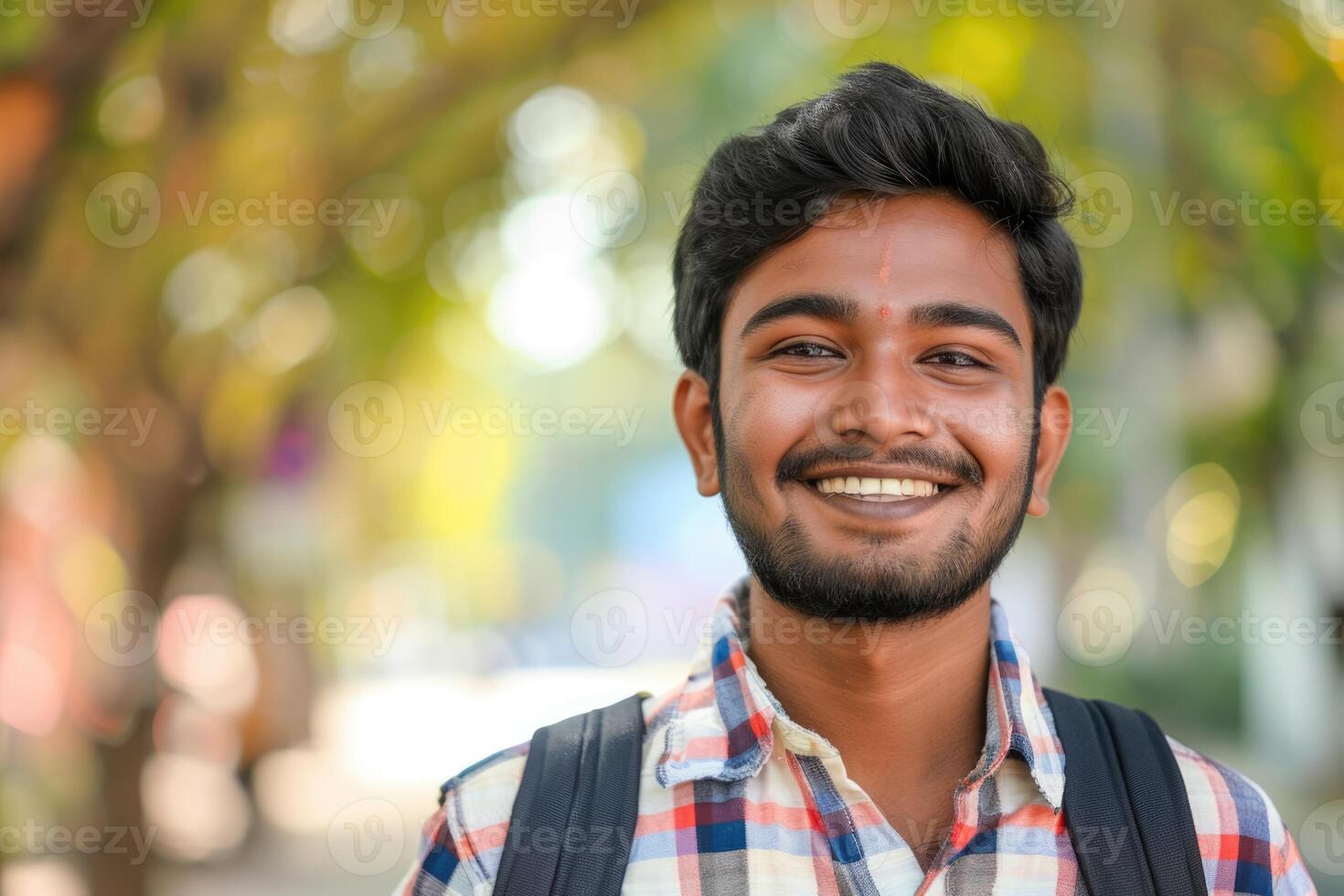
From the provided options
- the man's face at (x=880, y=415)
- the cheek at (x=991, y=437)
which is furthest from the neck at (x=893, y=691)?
the cheek at (x=991, y=437)

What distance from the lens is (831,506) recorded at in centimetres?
222

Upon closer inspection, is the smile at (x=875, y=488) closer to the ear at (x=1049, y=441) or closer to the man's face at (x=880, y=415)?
the man's face at (x=880, y=415)

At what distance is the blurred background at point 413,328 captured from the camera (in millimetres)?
5777

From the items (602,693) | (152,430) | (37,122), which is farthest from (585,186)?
(602,693)

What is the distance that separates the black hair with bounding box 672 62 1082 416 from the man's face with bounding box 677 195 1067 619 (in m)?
0.05

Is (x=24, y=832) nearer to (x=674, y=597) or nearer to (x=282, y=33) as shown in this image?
(x=282, y=33)

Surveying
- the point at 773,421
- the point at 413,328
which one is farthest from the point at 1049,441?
the point at 413,328

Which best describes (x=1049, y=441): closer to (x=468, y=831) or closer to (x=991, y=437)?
(x=991, y=437)

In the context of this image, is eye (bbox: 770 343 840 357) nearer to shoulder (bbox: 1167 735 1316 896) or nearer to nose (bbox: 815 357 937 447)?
nose (bbox: 815 357 937 447)

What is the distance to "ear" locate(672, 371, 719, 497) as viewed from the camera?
260 centimetres

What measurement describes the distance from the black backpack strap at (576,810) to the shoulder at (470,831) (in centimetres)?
4

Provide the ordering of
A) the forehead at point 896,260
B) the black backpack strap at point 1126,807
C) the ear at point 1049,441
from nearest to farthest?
1. the black backpack strap at point 1126,807
2. the forehead at point 896,260
3. the ear at point 1049,441

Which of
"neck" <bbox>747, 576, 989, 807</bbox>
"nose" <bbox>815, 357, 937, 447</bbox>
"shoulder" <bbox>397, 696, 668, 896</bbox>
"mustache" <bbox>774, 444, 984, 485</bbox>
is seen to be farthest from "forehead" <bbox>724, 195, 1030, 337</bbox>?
"shoulder" <bbox>397, 696, 668, 896</bbox>

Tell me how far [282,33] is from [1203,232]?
17.8 feet
